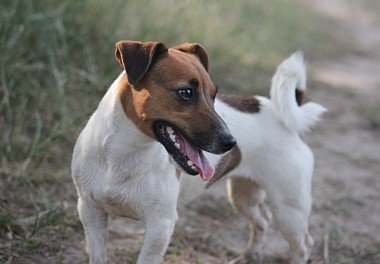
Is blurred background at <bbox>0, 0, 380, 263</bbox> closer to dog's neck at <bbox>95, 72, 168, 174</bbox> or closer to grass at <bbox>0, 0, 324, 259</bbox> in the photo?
grass at <bbox>0, 0, 324, 259</bbox>

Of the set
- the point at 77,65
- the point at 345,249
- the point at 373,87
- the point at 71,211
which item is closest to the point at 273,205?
the point at 345,249

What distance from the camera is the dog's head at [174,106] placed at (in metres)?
3.41

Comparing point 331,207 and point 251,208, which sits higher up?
point 251,208

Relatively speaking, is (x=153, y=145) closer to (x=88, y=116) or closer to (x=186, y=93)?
(x=186, y=93)

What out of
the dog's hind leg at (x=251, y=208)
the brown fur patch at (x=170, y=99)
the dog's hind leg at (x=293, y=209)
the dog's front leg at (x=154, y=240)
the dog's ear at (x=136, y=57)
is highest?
the dog's ear at (x=136, y=57)

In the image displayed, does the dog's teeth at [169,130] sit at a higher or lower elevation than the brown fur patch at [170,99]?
lower

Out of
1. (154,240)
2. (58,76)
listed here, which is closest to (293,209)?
(154,240)

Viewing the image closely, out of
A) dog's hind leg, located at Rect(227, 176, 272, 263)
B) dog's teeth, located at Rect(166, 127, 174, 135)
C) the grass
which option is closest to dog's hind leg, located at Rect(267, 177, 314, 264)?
dog's hind leg, located at Rect(227, 176, 272, 263)

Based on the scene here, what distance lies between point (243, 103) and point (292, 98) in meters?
0.32

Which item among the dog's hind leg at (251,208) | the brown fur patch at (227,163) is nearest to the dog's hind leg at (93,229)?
the brown fur patch at (227,163)

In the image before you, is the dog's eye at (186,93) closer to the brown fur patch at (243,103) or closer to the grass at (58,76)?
the brown fur patch at (243,103)

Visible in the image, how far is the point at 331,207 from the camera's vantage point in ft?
20.2

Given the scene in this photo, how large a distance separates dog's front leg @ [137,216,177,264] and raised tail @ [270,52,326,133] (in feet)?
4.19

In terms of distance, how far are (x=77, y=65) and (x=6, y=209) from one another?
2.19 m
